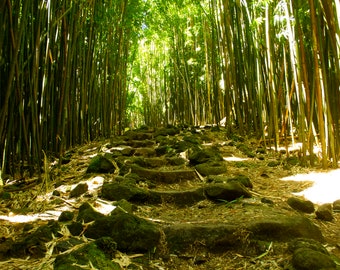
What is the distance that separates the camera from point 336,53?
A: 7.39 feet

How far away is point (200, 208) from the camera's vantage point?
1989 mm

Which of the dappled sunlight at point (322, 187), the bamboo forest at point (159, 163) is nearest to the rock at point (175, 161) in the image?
the bamboo forest at point (159, 163)

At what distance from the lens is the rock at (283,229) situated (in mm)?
1483

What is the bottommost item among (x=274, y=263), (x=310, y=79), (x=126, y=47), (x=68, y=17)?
(x=274, y=263)

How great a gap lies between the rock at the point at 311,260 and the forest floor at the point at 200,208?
76 mm

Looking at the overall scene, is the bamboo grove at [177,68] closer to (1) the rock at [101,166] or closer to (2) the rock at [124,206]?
(1) the rock at [101,166]

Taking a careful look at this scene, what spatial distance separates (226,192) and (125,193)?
591 mm

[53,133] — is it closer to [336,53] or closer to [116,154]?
[116,154]

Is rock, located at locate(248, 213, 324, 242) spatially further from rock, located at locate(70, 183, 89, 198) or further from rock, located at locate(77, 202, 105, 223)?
rock, located at locate(70, 183, 89, 198)

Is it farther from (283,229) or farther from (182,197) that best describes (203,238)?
(182,197)

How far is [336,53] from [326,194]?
3.02ft

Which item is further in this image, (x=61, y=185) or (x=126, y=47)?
(x=126, y=47)

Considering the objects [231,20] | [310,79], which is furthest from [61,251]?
[231,20]

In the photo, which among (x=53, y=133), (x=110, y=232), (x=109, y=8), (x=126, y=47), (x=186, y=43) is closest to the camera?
(x=110, y=232)
